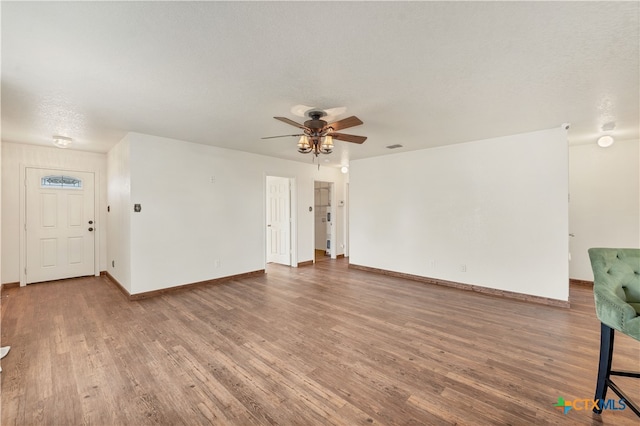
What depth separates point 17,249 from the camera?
4676mm

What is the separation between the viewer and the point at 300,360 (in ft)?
7.95

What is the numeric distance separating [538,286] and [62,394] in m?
5.50

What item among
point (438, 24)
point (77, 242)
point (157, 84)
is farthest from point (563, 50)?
point (77, 242)

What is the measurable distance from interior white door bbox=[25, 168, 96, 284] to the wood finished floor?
41.6 inches

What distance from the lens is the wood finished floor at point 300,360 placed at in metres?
1.81

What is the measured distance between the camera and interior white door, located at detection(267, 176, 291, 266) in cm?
638

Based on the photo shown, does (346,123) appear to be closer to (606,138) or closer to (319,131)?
(319,131)

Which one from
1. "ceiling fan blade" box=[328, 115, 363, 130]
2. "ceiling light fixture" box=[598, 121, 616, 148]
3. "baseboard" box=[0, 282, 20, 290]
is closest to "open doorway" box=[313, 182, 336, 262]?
"ceiling fan blade" box=[328, 115, 363, 130]

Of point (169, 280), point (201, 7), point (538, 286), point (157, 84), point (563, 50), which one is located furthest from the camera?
point (169, 280)

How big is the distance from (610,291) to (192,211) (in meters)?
5.04

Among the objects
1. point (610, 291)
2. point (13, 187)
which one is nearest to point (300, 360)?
point (610, 291)

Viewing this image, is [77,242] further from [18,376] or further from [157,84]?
[157,84]

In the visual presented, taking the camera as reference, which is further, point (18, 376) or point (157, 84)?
point (157, 84)

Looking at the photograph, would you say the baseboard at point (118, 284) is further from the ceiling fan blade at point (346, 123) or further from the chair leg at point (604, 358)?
the chair leg at point (604, 358)
